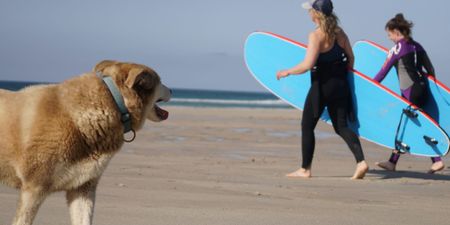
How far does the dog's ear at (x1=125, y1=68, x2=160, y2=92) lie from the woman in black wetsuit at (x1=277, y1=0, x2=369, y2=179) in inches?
143

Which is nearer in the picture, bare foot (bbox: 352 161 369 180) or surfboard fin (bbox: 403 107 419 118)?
bare foot (bbox: 352 161 369 180)

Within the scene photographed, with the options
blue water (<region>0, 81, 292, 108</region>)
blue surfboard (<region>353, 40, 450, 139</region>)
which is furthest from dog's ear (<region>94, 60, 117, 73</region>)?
blue water (<region>0, 81, 292, 108</region>)

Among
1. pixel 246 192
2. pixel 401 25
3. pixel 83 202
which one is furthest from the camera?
pixel 401 25

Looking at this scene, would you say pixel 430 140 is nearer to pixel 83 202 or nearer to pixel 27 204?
pixel 83 202

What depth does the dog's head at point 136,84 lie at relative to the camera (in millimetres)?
4234

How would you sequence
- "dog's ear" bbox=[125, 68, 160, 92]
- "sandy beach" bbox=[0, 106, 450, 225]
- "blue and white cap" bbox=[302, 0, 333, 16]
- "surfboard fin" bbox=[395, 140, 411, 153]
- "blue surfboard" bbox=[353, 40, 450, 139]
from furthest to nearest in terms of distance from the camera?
"blue surfboard" bbox=[353, 40, 450, 139] → "surfboard fin" bbox=[395, 140, 411, 153] → "blue and white cap" bbox=[302, 0, 333, 16] → "sandy beach" bbox=[0, 106, 450, 225] → "dog's ear" bbox=[125, 68, 160, 92]

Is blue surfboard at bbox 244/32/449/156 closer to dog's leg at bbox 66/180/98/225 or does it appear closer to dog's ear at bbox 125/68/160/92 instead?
dog's ear at bbox 125/68/160/92

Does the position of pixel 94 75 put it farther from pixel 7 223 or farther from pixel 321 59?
pixel 321 59

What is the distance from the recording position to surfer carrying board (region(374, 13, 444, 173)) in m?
8.78

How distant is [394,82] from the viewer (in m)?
9.95

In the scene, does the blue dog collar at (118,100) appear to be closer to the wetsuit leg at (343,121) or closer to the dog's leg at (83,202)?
the dog's leg at (83,202)

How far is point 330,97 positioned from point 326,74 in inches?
10.1

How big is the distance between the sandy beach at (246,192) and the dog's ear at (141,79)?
106 centimetres

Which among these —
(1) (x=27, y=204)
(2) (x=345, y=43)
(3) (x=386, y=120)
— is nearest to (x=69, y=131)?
(1) (x=27, y=204)
